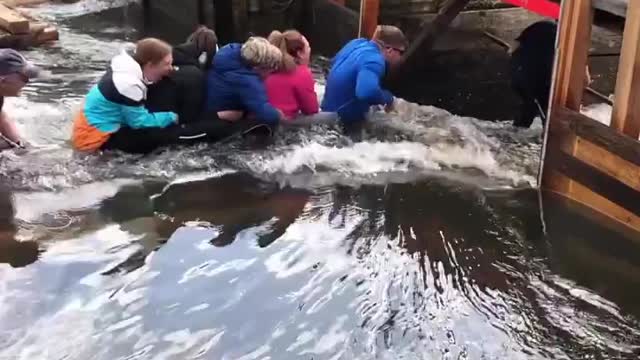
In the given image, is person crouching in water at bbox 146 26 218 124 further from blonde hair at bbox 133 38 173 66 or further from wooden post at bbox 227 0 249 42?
wooden post at bbox 227 0 249 42

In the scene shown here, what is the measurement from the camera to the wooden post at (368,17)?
1033 cm

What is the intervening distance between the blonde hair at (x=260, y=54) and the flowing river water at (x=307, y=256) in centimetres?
75

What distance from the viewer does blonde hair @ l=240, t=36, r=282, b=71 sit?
23.0ft

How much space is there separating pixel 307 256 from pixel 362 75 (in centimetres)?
250

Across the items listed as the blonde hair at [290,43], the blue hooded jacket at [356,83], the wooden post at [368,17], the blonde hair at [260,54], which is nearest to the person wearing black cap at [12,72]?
the blonde hair at [260,54]

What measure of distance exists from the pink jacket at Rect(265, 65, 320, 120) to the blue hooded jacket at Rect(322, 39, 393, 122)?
25 centimetres

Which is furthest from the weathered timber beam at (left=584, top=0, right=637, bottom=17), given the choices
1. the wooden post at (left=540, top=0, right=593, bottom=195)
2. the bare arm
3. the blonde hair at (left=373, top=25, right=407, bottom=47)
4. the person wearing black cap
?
the bare arm

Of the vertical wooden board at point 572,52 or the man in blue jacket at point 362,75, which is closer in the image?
the vertical wooden board at point 572,52

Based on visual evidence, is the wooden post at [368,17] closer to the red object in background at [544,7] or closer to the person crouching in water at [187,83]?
the red object in background at [544,7]

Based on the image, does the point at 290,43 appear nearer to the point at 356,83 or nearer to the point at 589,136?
the point at 356,83

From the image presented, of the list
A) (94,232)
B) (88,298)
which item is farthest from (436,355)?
(94,232)

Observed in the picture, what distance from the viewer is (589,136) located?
20.5 feet

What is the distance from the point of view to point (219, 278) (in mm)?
5102

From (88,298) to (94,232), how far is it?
37.7 inches
